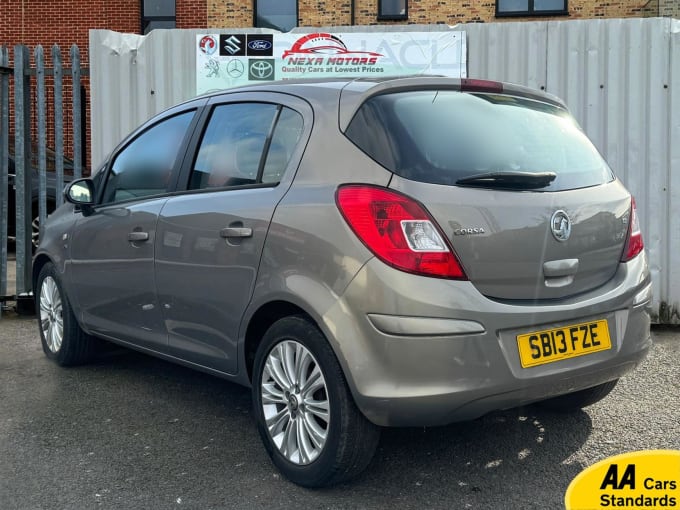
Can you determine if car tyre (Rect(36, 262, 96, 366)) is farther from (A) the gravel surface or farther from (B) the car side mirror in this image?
(B) the car side mirror

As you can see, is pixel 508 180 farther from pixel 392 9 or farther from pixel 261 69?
pixel 392 9

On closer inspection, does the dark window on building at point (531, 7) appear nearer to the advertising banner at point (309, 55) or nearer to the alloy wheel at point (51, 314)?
the advertising banner at point (309, 55)

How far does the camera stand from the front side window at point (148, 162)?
4.14 metres

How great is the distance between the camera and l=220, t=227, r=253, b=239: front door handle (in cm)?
334

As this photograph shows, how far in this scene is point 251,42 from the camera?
734 centimetres

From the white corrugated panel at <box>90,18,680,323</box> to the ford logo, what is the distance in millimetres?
1861

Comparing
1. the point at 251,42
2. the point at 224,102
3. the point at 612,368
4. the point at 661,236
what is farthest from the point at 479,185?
the point at 251,42

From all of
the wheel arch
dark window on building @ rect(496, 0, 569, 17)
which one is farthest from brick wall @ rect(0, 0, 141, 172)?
the wheel arch

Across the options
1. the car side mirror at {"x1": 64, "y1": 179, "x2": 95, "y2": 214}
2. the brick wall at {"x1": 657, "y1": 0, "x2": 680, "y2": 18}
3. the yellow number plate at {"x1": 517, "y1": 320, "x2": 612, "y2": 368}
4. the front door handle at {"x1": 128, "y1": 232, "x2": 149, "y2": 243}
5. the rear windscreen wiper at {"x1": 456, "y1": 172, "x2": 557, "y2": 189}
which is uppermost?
the brick wall at {"x1": 657, "y1": 0, "x2": 680, "y2": 18}

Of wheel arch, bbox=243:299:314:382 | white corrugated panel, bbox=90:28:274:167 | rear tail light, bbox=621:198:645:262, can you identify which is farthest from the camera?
white corrugated panel, bbox=90:28:274:167

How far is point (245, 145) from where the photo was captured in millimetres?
3631

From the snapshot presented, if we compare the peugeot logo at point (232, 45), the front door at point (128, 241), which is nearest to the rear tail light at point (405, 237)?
the front door at point (128, 241)

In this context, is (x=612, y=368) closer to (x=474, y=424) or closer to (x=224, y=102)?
(x=474, y=424)

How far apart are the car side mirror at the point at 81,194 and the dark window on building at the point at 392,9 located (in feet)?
37.4
